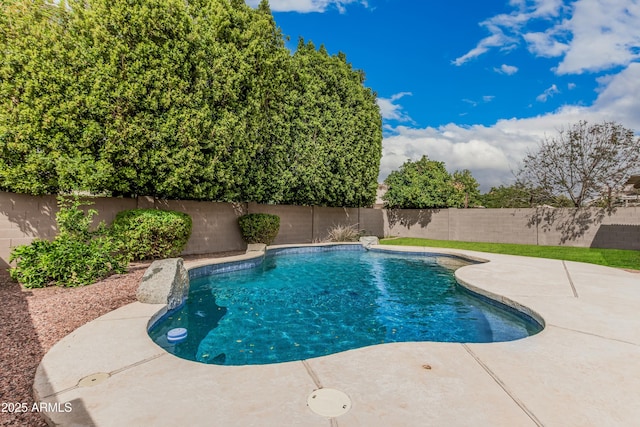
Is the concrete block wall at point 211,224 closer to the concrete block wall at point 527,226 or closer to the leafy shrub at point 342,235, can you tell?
the leafy shrub at point 342,235

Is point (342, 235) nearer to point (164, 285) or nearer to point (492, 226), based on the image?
point (492, 226)

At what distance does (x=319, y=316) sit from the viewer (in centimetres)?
513

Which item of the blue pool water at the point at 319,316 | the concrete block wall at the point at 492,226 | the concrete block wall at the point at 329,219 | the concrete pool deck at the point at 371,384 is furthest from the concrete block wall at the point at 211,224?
the concrete block wall at the point at 492,226

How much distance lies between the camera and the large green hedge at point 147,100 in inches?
275

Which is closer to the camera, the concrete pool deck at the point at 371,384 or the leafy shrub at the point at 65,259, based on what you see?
the concrete pool deck at the point at 371,384

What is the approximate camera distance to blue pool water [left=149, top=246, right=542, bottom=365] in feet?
13.0

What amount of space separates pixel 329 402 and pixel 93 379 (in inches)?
74.7

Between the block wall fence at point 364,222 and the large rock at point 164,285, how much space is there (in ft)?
15.7

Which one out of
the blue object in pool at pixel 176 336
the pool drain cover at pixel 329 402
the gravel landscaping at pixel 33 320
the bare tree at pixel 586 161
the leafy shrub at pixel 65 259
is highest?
the bare tree at pixel 586 161

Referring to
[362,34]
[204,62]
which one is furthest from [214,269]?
[362,34]

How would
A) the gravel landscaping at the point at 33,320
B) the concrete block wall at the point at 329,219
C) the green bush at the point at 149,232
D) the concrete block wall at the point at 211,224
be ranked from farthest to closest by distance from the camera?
the concrete block wall at the point at 329,219, the concrete block wall at the point at 211,224, the green bush at the point at 149,232, the gravel landscaping at the point at 33,320

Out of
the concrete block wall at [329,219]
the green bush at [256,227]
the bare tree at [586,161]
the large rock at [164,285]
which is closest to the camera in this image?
the large rock at [164,285]

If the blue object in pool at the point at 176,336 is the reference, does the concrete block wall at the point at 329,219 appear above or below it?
above

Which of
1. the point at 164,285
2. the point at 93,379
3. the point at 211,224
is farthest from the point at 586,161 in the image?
the point at 93,379
